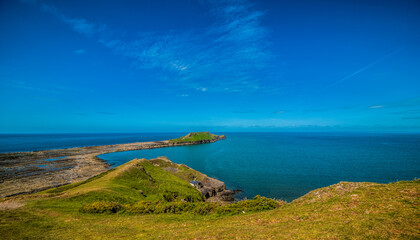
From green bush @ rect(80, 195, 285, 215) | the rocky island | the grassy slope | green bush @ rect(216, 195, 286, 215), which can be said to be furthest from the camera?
green bush @ rect(80, 195, 285, 215)

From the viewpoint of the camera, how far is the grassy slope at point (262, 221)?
12664mm

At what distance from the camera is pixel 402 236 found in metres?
10.8

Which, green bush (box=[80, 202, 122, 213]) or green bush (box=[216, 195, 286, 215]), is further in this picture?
green bush (box=[80, 202, 122, 213])

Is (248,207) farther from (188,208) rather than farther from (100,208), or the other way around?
(100,208)

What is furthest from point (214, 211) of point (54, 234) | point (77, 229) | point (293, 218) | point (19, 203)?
point (19, 203)

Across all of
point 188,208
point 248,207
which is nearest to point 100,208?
point 188,208

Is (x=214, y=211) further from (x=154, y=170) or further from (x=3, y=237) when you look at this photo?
(x=154, y=170)

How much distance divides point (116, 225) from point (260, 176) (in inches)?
2150

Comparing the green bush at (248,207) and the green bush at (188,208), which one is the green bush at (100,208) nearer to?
the green bush at (188,208)

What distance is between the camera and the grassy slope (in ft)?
41.5

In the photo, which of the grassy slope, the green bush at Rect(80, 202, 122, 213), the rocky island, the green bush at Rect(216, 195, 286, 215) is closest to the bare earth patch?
the rocky island

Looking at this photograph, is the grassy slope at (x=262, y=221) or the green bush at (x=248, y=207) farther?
the green bush at (x=248, y=207)

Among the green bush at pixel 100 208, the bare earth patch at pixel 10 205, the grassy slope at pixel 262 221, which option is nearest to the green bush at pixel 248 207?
the grassy slope at pixel 262 221

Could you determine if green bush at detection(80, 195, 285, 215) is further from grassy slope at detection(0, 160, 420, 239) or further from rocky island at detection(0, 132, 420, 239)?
grassy slope at detection(0, 160, 420, 239)
